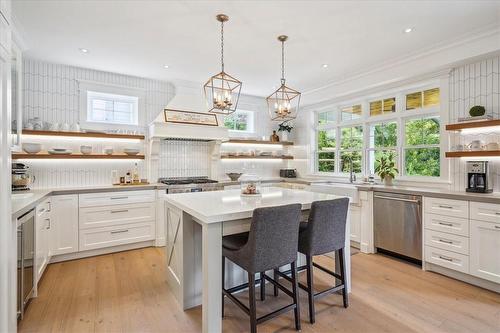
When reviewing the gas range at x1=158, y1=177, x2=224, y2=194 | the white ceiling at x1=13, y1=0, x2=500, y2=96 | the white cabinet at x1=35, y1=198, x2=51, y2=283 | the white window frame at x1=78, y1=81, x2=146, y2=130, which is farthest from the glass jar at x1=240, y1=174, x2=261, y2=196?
the white window frame at x1=78, y1=81, x2=146, y2=130

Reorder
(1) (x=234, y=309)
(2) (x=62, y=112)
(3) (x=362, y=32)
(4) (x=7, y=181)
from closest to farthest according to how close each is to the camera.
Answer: (4) (x=7, y=181) < (1) (x=234, y=309) < (3) (x=362, y=32) < (2) (x=62, y=112)

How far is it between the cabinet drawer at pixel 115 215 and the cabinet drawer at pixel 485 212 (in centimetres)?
411

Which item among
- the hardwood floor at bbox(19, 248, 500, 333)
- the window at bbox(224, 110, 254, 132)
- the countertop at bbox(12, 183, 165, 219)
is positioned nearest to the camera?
the hardwood floor at bbox(19, 248, 500, 333)

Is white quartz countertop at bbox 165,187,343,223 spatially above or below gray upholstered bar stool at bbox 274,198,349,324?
above

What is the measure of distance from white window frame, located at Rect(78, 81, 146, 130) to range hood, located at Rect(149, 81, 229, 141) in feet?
1.14

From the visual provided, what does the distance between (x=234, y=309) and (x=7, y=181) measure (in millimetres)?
1956

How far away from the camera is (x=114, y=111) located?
4.50 m

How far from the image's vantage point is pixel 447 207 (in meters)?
3.05

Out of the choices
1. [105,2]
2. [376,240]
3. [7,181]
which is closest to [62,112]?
[105,2]

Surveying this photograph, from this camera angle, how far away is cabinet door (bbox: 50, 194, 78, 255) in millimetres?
3434

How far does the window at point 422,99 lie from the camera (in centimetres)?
380

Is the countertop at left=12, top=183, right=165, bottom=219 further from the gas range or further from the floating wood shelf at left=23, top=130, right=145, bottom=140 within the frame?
the floating wood shelf at left=23, top=130, right=145, bottom=140

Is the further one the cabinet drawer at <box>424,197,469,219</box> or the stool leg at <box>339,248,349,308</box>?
the cabinet drawer at <box>424,197,469,219</box>

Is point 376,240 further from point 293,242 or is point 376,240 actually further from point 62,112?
point 62,112
